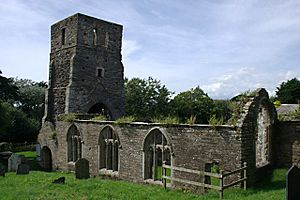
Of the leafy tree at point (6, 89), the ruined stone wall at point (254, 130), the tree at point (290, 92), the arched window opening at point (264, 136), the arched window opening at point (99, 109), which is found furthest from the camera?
the tree at point (290, 92)

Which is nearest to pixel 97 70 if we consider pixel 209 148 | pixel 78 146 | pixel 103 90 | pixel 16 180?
pixel 103 90

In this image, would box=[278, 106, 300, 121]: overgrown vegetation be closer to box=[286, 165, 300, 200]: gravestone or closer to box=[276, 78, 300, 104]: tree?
box=[286, 165, 300, 200]: gravestone

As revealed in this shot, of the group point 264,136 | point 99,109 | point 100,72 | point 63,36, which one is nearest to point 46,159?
point 99,109

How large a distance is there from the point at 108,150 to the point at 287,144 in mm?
8972

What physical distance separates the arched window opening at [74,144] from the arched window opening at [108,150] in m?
2.41

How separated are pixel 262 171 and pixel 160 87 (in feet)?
103

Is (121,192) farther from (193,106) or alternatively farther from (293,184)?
(193,106)

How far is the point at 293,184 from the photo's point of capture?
390 cm

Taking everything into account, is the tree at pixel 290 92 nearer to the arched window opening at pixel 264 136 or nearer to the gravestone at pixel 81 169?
the arched window opening at pixel 264 136

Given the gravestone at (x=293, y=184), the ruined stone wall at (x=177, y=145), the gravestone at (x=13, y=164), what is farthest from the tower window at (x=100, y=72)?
the gravestone at (x=293, y=184)

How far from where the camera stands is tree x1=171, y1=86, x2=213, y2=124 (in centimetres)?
4491

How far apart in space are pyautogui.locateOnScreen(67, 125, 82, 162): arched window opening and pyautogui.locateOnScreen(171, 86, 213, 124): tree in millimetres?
26401

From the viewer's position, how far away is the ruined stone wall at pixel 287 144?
12109 mm

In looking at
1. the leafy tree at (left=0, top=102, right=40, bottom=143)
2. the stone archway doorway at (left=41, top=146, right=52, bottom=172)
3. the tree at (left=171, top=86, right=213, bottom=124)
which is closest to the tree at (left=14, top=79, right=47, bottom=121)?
the leafy tree at (left=0, top=102, right=40, bottom=143)
